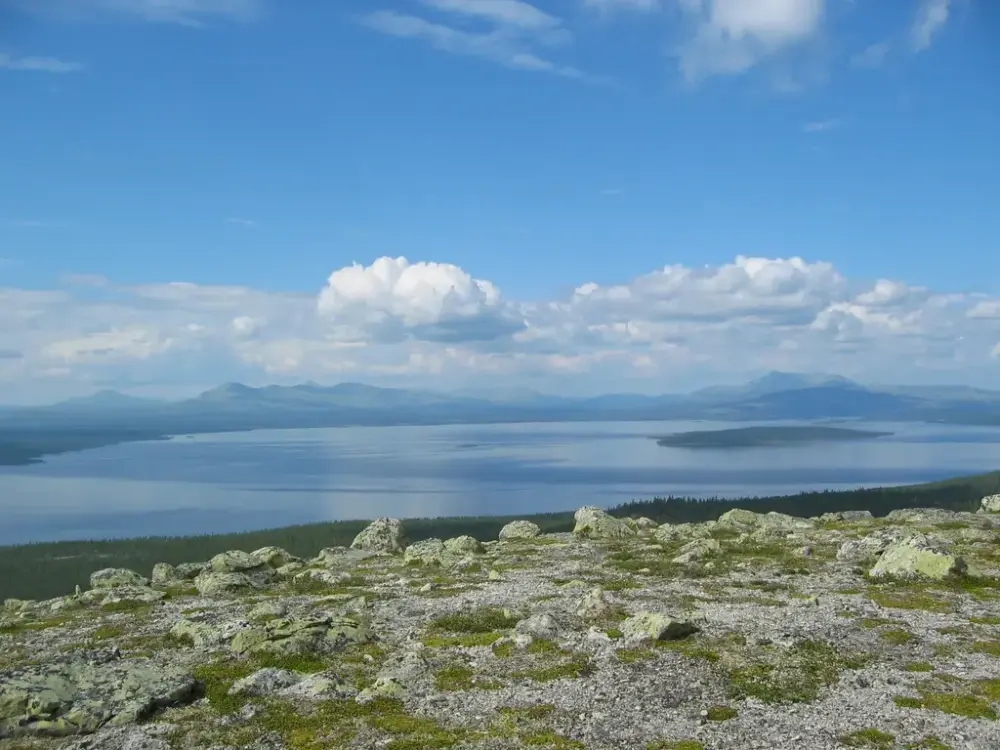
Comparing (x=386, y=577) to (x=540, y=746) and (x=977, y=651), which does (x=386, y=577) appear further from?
(x=977, y=651)

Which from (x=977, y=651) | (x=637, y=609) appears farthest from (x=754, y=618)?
(x=977, y=651)

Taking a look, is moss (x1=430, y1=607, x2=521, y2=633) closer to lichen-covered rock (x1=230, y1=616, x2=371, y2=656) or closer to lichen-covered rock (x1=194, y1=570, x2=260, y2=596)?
lichen-covered rock (x1=230, y1=616, x2=371, y2=656)

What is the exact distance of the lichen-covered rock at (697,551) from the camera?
58.0m

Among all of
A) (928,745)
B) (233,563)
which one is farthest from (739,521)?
(928,745)

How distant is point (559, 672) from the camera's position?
31344 millimetres

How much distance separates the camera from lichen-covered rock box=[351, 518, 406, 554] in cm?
8278

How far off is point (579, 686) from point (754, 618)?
14538 mm

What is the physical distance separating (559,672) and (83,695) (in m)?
19.3

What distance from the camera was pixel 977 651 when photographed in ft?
109

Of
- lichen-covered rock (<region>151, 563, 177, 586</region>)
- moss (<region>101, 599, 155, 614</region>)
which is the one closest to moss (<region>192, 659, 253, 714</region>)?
moss (<region>101, 599, 155, 614</region>)

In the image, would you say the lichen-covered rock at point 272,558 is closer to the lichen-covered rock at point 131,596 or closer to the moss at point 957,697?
the lichen-covered rock at point 131,596

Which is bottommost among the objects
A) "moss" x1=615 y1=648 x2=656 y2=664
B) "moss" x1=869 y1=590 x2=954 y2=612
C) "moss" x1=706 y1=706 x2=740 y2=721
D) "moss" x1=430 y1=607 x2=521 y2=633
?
"moss" x1=430 y1=607 x2=521 y2=633

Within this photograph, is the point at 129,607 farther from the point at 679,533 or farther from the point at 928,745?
the point at 679,533

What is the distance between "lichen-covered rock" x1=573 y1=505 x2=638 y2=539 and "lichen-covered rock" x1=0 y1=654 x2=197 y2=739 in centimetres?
5551
